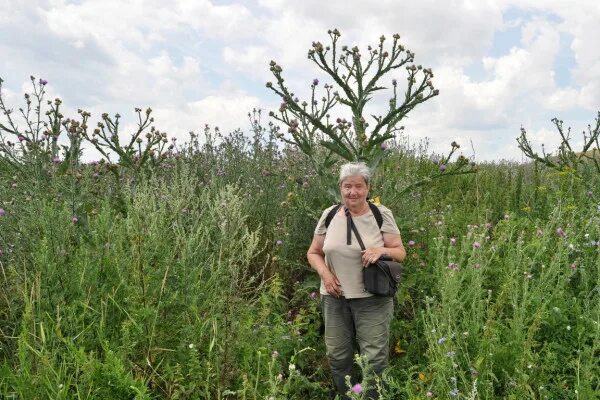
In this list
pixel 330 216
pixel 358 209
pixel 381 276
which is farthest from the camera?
pixel 330 216

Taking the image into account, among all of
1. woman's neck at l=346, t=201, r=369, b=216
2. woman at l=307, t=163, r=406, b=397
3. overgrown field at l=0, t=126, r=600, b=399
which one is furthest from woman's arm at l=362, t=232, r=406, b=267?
overgrown field at l=0, t=126, r=600, b=399

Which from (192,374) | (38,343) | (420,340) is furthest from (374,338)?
(38,343)

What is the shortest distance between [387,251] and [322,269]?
0.48 meters

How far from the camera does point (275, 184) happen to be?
6035 millimetres

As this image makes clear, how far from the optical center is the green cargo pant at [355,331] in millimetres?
3268

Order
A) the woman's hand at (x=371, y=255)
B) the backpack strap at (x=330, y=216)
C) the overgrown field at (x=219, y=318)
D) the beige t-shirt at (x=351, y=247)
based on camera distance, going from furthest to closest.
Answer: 1. the backpack strap at (x=330, y=216)
2. the beige t-shirt at (x=351, y=247)
3. the woman's hand at (x=371, y=255)
4. the overgrown field at (x=219, y=318)

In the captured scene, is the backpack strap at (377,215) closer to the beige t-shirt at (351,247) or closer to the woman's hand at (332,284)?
the beige t-shirt at (351,247)

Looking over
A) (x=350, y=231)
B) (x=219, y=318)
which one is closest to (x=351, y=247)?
(x=350, y=231)

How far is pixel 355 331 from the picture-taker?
351 centimetres

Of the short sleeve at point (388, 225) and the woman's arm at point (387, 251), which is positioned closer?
the woman's arm at point (387, 251)

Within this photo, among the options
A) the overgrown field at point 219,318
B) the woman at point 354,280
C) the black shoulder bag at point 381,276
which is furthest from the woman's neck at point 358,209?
the overgrown field at point 219,318

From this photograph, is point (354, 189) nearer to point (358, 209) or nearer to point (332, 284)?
point (358, 209)

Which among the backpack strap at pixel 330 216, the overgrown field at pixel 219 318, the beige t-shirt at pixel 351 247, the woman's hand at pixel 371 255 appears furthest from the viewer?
the backpack strap at pixel 330 216

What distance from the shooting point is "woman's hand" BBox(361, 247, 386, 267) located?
3.11 metres
